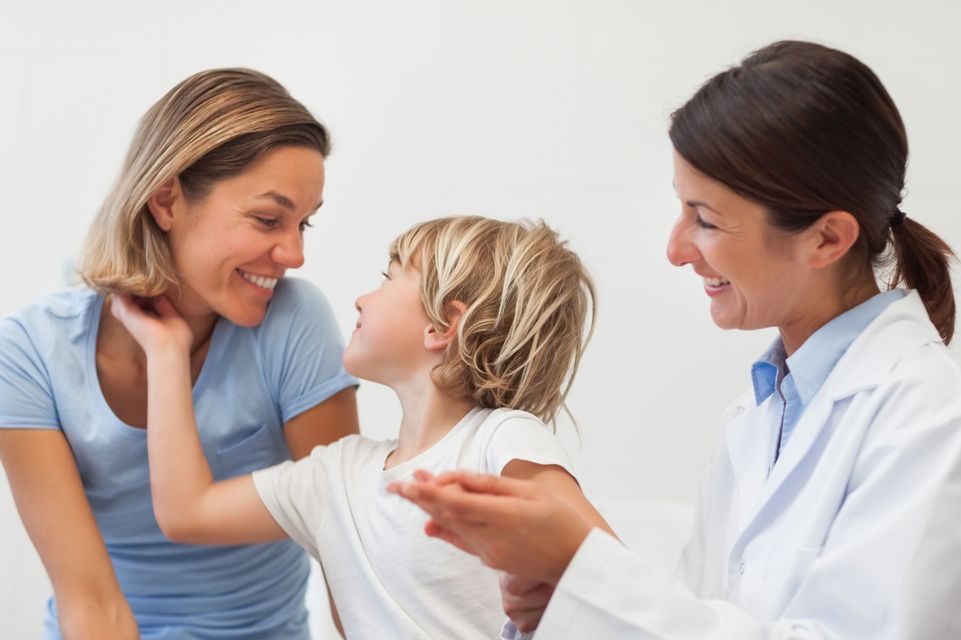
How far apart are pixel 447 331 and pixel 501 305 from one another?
0.08 m

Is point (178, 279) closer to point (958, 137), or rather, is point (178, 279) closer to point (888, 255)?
point (888, 255)

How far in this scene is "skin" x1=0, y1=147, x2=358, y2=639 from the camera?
1530mm

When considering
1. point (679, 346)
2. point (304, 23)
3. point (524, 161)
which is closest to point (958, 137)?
point (679, 346)

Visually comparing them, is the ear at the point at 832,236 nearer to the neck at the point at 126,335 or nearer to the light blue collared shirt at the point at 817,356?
the light blue collared shirt at the point at 817,356

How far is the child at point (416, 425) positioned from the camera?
1.34 meters

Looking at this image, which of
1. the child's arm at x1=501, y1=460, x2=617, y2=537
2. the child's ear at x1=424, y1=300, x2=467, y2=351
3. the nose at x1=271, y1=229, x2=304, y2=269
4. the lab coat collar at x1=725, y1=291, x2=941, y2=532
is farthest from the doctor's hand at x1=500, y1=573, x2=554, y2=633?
the nose at x1=271, y1=229, x2=304, y2=269

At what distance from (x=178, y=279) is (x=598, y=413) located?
1.36 m

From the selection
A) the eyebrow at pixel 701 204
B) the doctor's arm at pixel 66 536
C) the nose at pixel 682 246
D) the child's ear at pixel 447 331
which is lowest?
the doctor's arm at pixel 66 536

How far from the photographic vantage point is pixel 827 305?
124 centimetres

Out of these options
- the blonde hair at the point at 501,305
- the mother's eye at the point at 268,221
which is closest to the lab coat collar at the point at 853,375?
the blonde hair at the point at 501,305

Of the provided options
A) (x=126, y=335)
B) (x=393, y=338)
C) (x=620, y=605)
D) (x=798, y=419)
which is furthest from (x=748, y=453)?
(x=126, y=335)

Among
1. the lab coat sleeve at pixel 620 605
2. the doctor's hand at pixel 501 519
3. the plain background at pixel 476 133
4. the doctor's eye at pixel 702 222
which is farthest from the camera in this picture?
the plain background at pixel 476 133

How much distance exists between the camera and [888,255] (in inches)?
50.4

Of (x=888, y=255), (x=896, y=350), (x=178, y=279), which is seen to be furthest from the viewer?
(x=178, y=279)
